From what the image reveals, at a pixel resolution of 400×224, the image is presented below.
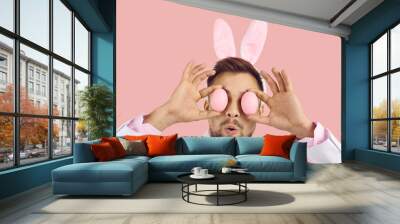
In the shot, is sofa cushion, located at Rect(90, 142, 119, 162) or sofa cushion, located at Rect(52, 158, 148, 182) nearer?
sofa cushion, located at Rect(52, 158, 148, 182)

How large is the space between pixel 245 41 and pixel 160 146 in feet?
11.7

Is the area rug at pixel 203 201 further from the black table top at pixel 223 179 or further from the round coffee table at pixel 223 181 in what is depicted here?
the black table top at pixel 223 179

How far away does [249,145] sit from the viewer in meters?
6.66

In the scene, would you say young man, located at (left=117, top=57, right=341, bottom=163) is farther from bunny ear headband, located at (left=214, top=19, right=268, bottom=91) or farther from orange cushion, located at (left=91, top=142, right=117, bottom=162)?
orange cushion, located at (left=91, top=142, right=117, bottom=162)

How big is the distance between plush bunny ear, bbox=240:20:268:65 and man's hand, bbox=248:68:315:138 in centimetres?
48

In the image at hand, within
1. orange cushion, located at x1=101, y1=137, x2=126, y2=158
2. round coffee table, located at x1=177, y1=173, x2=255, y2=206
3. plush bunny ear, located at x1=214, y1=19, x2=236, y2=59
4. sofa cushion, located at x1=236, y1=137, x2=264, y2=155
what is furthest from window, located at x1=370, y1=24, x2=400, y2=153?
orange cushion, located at x1=101, y1=137, x2=126, y2=158

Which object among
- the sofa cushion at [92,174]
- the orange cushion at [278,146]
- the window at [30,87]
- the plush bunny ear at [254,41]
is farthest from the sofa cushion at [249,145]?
the window at [30,87]

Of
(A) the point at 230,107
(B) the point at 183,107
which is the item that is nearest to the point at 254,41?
(A) the point at 230,107

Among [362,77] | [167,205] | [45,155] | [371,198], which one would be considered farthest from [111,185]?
[362,77]

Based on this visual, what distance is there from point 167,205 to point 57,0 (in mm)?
4194

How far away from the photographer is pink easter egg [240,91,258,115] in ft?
27.2

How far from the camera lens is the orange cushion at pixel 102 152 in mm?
5430

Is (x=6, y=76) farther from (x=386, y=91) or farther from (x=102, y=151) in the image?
(x=386, y=91)

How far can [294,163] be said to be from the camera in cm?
580
